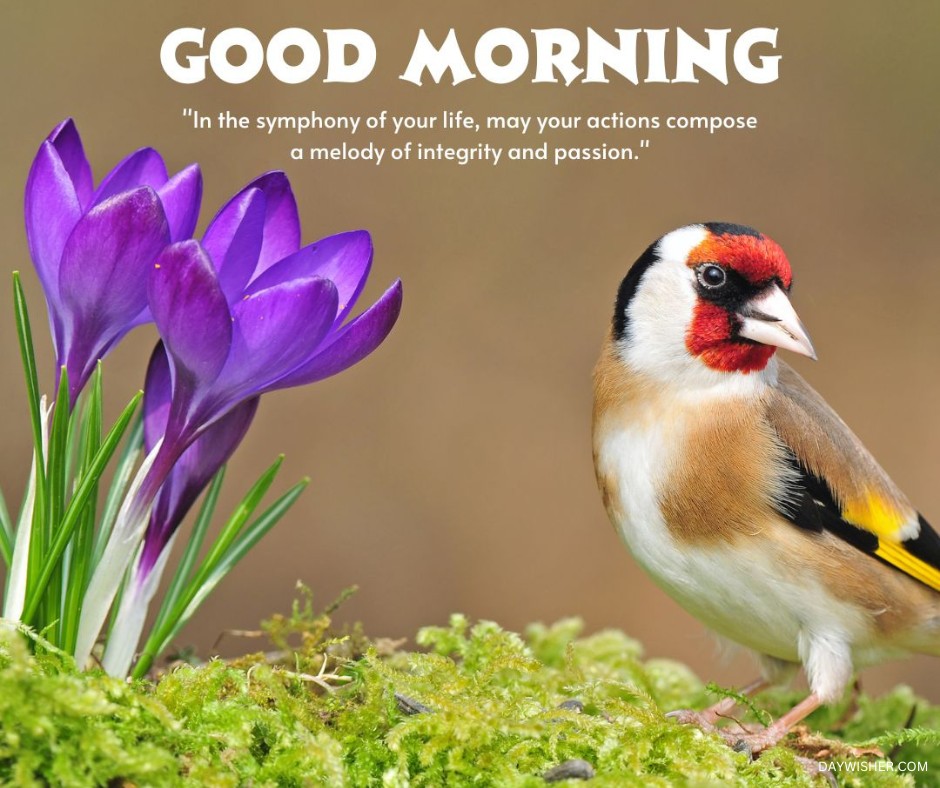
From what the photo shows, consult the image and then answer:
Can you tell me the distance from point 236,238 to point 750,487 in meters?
1.26

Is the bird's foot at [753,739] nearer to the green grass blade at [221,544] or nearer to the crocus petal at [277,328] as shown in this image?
the green grass blade at [221,544]

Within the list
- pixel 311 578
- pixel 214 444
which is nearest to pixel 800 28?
pixel 311 578

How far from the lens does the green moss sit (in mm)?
1317

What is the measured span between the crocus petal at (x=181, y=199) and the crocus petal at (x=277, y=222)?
12cm

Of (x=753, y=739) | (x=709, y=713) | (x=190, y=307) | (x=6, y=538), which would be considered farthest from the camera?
(x=709, y=713)

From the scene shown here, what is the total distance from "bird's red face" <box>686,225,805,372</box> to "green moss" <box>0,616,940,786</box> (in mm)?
803

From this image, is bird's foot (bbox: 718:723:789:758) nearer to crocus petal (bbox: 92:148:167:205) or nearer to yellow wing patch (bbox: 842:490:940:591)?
yellow wing patch (bbox: 842:490:940:591)

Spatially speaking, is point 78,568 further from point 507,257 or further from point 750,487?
point 507,257

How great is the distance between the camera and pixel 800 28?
21.1 ft

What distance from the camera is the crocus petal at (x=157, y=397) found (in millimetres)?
1776

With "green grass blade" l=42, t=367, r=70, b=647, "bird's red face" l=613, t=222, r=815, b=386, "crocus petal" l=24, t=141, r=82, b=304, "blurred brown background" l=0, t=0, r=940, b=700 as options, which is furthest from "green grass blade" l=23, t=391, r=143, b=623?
"blurred brown background" l=0, t=0, r=940, b=700

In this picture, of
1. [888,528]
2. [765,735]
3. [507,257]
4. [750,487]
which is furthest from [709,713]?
[507,257]

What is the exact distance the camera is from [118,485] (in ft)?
5.90

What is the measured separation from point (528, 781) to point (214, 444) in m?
0.72
